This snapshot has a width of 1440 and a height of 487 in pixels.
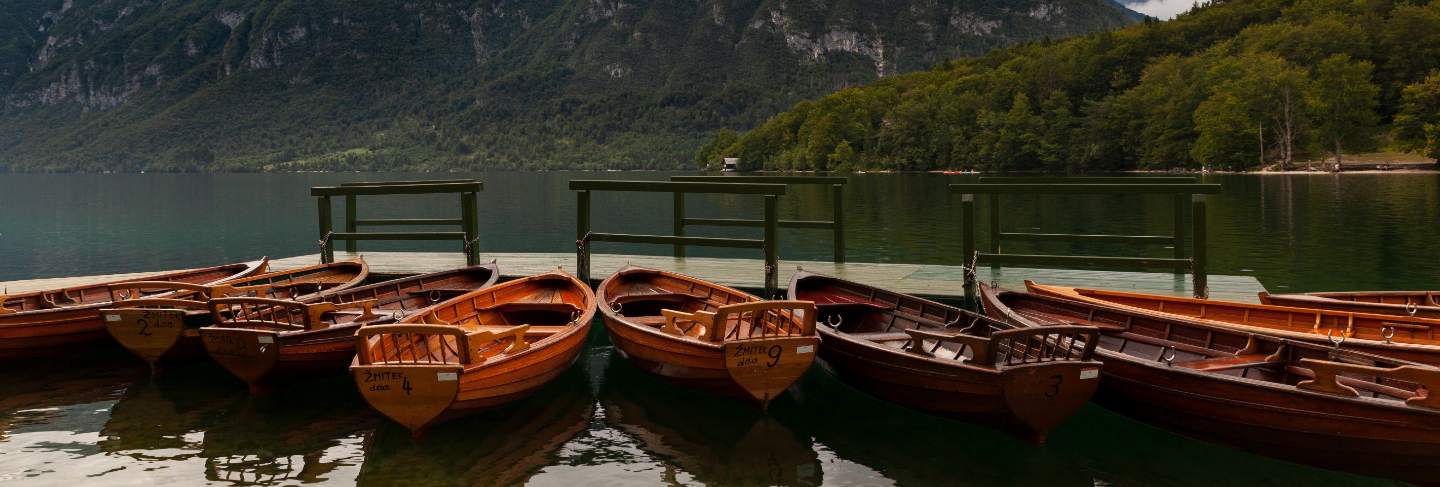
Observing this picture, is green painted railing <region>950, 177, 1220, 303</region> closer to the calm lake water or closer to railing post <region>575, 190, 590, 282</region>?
the calm lake water

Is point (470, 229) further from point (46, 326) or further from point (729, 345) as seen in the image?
point (729, 345)

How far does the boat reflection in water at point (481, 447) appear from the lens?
29.6 ft

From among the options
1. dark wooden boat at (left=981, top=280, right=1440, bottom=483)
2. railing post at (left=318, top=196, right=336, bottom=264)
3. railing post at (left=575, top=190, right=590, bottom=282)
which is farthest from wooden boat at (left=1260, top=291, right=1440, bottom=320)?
railing post at (left=318, top=196, right=336, bottom=264)

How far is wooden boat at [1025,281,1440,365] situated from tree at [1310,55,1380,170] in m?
86.3

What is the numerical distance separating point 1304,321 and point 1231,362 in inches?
66.6

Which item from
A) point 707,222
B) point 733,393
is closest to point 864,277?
point 707,222

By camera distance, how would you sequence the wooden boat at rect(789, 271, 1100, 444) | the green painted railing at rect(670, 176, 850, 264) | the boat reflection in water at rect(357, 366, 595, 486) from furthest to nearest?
the green painted railing at rect(670, 176, 850, 264), the boat reflection in water at rect(357, 366, 595, 486), the wooden boat at rect(789, 271, 1100, 444)

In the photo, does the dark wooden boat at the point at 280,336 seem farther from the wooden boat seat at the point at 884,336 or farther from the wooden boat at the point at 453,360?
the wooden boat seat at the point at 884,336

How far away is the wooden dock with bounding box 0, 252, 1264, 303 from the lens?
13.8 meters

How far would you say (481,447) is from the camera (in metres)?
9.79

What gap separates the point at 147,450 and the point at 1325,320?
12.1 meters

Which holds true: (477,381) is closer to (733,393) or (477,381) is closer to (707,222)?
(733,393)

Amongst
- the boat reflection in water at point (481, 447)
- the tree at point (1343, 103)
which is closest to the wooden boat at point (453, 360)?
the boat reflection in water at point (481, 447)

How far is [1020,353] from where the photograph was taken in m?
9.53
